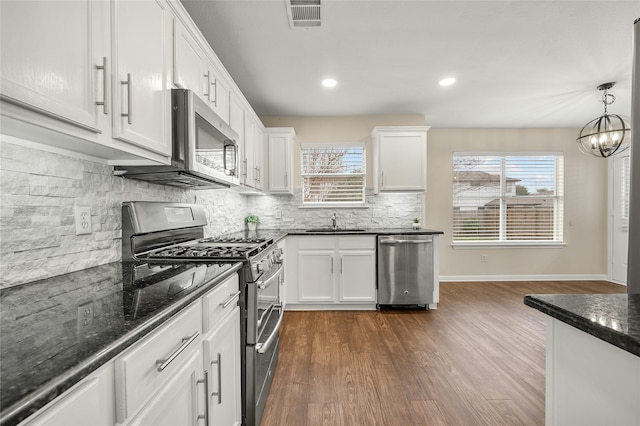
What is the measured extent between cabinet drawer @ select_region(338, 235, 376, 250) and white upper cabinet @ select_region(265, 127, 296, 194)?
103 centimetres

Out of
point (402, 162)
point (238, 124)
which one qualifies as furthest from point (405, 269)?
point (238, 124)

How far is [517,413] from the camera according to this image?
1713mm

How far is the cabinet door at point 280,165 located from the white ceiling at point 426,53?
18.3 inches

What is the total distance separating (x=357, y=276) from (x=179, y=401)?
276 centimetres

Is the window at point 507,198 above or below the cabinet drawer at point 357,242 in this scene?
above

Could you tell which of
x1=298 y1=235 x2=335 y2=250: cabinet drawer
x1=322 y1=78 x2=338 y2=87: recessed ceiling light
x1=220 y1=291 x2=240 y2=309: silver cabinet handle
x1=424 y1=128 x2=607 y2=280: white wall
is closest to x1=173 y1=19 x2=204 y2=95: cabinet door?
x1=220 y1=291 x2=240 y2=309: silver cabinet handle

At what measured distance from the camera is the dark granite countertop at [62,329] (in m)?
0.45

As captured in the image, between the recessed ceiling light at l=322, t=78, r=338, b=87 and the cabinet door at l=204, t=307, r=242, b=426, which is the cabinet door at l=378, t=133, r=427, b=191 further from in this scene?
the cabinet door at l=204, t=307, r=242, b=426

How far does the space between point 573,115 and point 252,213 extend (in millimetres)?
4859

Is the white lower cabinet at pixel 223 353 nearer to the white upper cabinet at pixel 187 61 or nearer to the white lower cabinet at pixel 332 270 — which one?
the white upper cabinet at pixel 187 61

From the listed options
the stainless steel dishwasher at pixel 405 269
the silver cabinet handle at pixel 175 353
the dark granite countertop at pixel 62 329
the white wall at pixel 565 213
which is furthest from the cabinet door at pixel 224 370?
the white wall at pixel 565 213

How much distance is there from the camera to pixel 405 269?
3.50m

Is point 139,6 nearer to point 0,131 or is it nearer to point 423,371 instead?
point 0,131

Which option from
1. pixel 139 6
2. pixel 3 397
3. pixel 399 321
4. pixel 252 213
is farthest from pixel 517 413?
pixel 252 213
